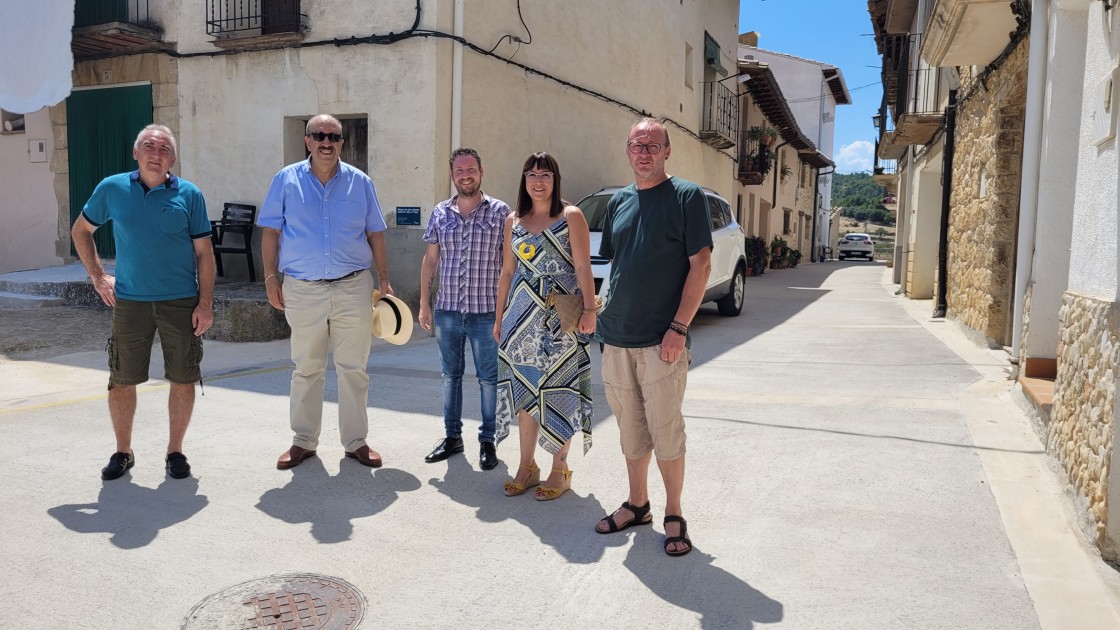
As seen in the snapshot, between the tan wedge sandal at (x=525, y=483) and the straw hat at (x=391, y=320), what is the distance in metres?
0.94

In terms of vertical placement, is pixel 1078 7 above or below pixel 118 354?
above

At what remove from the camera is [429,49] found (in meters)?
9.23

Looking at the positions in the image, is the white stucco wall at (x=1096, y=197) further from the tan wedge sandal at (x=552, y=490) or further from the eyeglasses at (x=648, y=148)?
the tan wedge sandal at (x=552, y=490)

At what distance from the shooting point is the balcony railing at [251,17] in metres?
9.89

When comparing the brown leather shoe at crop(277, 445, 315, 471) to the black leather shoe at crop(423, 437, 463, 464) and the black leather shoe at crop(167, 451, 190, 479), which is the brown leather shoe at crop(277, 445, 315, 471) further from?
the black leather shoe at crop(423, 437, 463, 464)

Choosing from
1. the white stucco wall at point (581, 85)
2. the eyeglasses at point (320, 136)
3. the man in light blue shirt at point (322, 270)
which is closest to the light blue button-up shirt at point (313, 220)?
the man in light blue shirt at point (322, 270)

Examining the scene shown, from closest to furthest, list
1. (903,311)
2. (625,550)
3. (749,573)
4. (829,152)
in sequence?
(749,573)
(625,550)
(903,311)
(829,152)

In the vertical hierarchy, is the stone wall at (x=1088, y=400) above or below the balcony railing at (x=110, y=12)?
below

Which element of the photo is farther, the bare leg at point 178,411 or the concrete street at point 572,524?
the bare leg at point 178,411

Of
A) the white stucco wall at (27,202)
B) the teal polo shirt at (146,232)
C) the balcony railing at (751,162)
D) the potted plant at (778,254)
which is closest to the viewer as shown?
the teal polo shirt at (146,232)

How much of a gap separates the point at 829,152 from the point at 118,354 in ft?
129

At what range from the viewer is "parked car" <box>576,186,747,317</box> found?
9.95 metres

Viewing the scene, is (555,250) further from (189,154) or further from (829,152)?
(829,152)

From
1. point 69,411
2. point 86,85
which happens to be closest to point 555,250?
point 69,411
